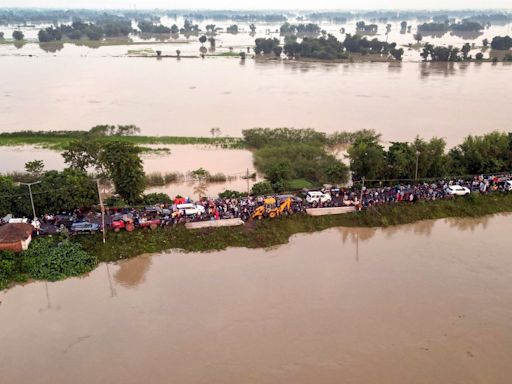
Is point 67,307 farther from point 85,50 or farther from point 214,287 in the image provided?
point 85,50

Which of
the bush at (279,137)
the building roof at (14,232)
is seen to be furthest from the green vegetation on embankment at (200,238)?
the bush at (279,137)

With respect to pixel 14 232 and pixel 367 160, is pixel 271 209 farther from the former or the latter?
pixel 14 232

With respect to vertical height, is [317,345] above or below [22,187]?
below

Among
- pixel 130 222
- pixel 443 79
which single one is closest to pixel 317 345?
pixel 130 222

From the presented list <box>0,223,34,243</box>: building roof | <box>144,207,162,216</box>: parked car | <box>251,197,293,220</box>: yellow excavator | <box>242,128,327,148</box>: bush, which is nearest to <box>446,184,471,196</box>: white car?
<box>251,197,293,220</box>: yellow excavator

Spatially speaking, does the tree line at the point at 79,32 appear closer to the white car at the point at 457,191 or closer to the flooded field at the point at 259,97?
the flooded field at the point at 259,97

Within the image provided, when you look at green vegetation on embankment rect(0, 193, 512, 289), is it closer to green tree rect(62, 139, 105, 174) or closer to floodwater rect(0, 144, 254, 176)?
green tree rect(62, 139, 105, 174)
